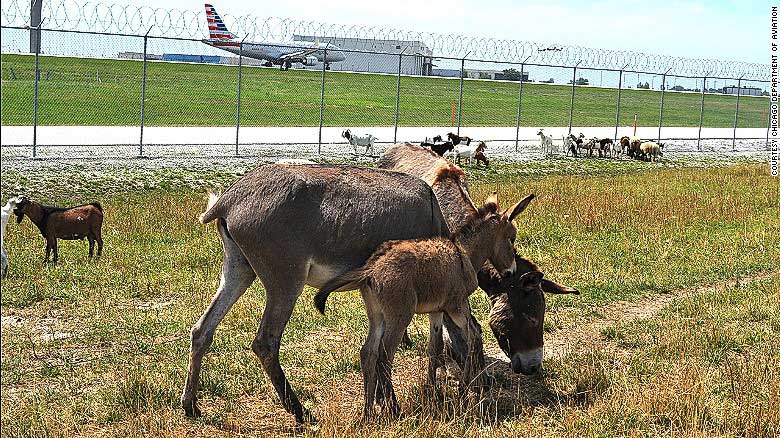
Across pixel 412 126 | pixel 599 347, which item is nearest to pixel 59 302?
pixel 599 347

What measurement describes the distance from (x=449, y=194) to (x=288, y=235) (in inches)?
75.8

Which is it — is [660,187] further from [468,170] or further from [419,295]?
[419,295]

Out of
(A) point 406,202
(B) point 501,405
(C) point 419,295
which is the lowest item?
(B) point 501,405

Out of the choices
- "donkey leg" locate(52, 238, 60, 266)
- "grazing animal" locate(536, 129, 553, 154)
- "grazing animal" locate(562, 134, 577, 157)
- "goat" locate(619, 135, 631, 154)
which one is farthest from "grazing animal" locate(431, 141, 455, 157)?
"donkey leg" locate(52, 238, 60, 266)

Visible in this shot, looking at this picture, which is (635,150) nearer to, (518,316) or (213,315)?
(518,316)

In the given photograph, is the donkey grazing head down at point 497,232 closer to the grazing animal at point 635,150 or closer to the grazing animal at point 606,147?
the grazing animal at point 606,147

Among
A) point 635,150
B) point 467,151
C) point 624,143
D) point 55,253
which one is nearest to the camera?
point 55,253

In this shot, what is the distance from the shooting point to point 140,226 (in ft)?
44.0

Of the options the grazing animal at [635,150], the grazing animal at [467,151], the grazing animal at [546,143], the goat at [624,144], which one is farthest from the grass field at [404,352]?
the goat at [624,144]

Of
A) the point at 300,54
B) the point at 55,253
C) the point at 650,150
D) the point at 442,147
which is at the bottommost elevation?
the point at 55,253

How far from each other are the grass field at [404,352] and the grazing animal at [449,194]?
37cm

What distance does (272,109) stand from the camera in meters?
42.1

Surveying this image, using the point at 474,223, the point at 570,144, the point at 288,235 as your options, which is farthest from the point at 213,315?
the point at 570,144

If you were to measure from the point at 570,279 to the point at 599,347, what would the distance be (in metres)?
2.69
